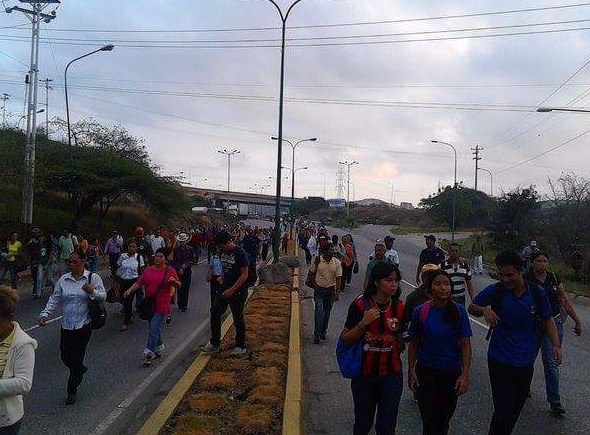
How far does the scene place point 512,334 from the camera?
4.75m

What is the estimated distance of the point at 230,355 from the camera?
8.23 meters

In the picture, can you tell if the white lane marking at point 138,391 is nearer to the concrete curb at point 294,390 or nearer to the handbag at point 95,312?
the handbag at point 95,312

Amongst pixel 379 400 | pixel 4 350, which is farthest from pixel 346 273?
pixel 4 350

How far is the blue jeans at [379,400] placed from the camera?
14.2 ft

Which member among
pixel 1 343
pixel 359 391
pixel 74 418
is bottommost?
pixel 74 418

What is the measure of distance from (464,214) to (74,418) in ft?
305

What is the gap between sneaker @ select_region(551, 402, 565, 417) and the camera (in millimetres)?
6181

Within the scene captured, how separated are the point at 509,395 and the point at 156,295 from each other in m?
5.05

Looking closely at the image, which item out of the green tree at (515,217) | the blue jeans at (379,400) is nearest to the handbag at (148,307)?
the blue jeans at (379,400)

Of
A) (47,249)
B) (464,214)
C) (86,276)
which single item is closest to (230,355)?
(86,276)

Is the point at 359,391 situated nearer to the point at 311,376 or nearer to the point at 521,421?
the point at 521,421

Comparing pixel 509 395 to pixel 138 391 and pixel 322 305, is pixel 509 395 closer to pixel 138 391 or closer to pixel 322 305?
pixel 138 391

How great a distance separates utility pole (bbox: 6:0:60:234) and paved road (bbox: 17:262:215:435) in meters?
12.1

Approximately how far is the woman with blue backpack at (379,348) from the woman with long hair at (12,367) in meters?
2.03
